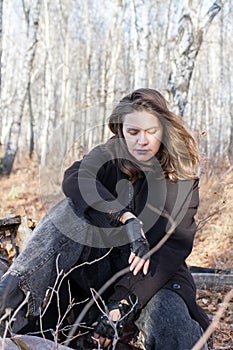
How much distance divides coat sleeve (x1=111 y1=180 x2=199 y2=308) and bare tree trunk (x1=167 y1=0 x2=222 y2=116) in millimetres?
3599

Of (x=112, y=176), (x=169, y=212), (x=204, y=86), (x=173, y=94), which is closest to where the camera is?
(x=169, y=212)

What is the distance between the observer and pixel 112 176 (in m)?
2.69

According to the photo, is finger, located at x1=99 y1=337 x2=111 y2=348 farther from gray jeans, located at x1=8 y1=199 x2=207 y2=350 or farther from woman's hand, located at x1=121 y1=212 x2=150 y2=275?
woman's hand, located at x1=121 y1=212 x2=150 y2=275

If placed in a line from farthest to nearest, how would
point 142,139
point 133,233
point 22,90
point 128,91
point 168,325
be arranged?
point 128,91 < point 22,90 < point 142,139 < point 133,233 < point 168,325

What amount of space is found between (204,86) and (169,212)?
2672 centimetres

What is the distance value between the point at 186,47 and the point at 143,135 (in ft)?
12.1

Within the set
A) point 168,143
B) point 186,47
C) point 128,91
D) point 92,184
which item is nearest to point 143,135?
point 168,143

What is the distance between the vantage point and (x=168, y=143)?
2586 millimetres

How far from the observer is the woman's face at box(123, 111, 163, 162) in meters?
2.53

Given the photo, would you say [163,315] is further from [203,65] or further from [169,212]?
[203,65]

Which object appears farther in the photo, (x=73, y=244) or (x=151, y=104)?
(x=151, y=104)

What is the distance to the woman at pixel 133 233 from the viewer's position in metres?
2.21

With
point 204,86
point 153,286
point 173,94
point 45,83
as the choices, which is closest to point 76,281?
point 153,286

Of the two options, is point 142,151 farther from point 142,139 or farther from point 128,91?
point 128,91
